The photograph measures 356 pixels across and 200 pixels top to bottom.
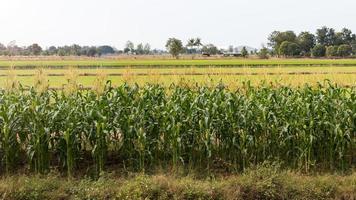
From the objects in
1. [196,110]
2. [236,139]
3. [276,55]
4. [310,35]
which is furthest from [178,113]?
[310,35]

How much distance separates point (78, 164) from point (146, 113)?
Answer: 1311 mm

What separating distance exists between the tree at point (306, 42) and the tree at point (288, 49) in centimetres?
322

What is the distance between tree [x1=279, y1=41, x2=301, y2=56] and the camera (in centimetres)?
7705

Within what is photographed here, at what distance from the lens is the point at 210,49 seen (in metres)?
87.2

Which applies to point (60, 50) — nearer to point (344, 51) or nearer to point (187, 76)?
point (344, 51)

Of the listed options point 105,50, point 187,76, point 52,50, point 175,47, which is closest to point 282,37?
point 175,47

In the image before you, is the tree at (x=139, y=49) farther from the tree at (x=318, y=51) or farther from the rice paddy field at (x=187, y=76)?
the rice paddy field at (x=187, y=76)

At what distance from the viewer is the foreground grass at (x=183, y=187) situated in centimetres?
546

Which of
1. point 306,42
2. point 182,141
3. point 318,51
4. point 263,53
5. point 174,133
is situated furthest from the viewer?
point 306,42

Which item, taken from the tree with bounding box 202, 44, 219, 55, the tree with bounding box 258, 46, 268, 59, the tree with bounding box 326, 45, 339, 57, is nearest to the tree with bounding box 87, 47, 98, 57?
the tree with bounding box 202, 44, 219, 55

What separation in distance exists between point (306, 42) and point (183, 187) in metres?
81.9

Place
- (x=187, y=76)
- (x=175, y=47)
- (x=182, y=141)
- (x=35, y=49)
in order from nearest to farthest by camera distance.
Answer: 1. (x=182, y=141)
2. (x=187, y=76)
3. (x=35, y=49)
4. (x=175, y=47)

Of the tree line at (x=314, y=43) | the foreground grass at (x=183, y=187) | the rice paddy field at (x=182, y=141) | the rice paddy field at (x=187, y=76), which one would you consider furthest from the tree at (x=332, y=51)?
the foreground grass at (x=183, y=187)

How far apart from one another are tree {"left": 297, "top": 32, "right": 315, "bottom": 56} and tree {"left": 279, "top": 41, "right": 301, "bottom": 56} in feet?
10.6
